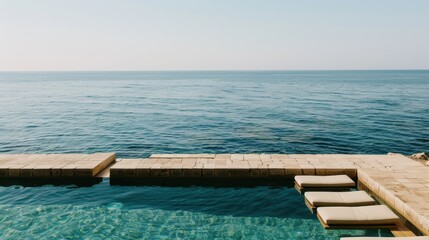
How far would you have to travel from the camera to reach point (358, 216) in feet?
26.6

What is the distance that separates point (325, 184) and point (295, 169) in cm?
137

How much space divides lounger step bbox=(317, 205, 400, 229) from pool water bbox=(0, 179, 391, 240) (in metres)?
→ 0.18

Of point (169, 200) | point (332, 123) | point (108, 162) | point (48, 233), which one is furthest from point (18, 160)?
point (332, 123)

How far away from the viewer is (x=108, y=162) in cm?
1307

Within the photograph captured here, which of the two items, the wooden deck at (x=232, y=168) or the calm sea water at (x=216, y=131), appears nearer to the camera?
the wooden deck at (x=232, y=168)

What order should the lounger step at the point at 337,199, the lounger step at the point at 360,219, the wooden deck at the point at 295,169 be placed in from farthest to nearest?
the wooden deck at the point at 295,169, the lounger step at the point at 337,199, the lounger step at the point at 360,219

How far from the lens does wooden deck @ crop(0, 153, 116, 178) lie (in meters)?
11.5

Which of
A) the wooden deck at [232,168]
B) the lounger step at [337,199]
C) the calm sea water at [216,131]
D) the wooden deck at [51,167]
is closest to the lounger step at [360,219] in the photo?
the lounger step at [337,199]

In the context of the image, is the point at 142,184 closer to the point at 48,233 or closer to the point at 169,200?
the point at 169,200

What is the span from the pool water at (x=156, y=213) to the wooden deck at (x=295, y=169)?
524 millimetres

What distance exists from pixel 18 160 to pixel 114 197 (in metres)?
4.71

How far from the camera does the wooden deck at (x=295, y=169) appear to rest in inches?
389

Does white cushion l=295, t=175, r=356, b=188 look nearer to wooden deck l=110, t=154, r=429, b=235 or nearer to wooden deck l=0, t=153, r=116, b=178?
wooden deck l=110, t=154, r=429, b=235

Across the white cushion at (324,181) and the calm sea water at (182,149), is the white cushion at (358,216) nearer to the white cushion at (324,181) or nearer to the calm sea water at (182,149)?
the calm sea water at (182,149)
